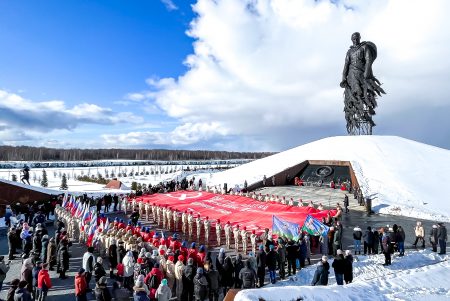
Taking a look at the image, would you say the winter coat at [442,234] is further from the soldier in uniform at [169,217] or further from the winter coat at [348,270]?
the soldier in uniform at [169,217]

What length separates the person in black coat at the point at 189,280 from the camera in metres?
8.16

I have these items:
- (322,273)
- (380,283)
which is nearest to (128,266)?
(322,273)

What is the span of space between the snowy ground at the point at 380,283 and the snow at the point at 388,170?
9.24 meters

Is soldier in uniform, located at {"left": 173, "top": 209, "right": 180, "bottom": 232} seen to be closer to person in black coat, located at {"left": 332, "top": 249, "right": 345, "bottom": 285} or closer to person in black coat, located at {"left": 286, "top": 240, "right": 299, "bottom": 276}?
person in black coat, located at {"left": 286, "top": 240, "right": 299, "bottom": 276}

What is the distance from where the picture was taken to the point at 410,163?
28938 mm

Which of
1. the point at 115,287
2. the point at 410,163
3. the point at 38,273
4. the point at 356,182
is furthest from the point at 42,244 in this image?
the point at 410,163

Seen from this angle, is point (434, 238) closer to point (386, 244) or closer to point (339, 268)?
point (386, 244)

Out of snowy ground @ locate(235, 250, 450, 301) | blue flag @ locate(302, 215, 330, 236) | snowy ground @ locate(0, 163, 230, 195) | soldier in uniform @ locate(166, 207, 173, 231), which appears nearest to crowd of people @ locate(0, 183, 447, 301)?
blue flag @ locate(302, 215, 330, 236)

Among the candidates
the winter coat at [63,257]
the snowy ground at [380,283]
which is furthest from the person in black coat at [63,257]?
the snowy ground at [380,283]

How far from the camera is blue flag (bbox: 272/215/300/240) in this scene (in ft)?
38.5

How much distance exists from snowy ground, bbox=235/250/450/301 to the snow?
9236 mm

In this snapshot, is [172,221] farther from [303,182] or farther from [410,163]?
[410,163]

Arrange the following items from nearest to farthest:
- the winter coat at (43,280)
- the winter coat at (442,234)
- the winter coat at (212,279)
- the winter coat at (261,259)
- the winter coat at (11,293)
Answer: the winter coat at (11,293) < the winter coat at (43,280) < the winter coat at (212,279) < the winter coat at (261,259) < the winter coat at (442,234)

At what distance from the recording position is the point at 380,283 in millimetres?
9422
